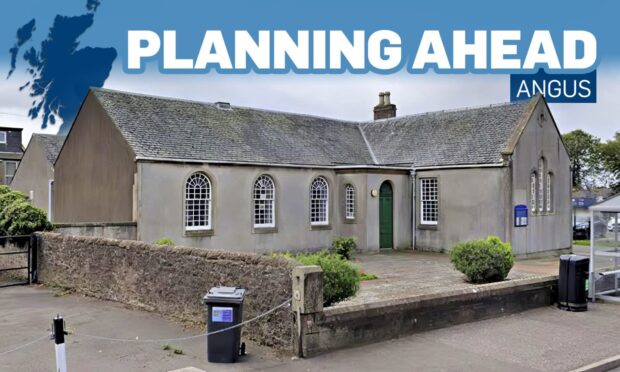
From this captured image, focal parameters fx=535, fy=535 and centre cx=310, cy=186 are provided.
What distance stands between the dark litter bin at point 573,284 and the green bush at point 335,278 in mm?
5747

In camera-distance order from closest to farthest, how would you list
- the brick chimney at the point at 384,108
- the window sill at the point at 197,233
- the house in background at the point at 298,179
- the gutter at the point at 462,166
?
the house in background at the point at 298,179 → the window sill at the point at 197,233 → the gutter at the point at 462,166 → the brick chimney at the point at 384,108

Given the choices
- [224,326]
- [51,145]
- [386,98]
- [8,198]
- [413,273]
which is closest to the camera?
[224,326]

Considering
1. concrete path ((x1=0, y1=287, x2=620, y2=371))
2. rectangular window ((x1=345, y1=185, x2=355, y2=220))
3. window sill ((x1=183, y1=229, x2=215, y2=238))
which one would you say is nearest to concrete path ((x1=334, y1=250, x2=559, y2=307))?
concrete path ((x1=0, y1=287, x2=620, y2=371))

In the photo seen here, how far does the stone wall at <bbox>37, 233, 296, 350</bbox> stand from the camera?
8.63 m

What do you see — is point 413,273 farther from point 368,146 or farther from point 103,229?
point 368,146

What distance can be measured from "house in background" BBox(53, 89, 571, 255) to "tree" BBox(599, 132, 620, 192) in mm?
34642

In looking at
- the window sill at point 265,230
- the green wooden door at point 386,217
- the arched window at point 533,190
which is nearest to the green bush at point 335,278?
the window sill at point 265,230

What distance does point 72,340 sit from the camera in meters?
9.04

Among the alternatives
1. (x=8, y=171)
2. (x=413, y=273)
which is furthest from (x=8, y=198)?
(x=8, y=171)

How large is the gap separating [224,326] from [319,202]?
58.3 feet

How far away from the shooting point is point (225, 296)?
7.87 m

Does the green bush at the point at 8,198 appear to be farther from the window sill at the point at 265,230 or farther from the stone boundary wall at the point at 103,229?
the window sill at the point at 265,230

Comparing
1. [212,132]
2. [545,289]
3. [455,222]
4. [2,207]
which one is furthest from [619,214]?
[2,207]

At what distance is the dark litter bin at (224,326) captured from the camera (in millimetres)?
7762
